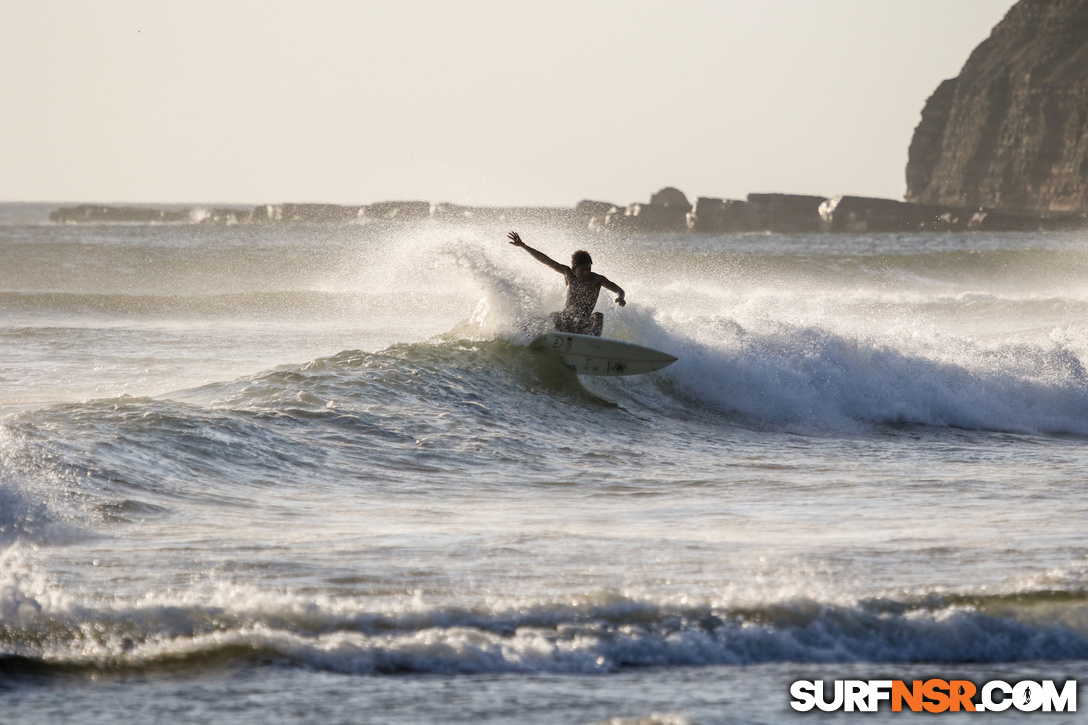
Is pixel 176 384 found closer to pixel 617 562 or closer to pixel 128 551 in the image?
pixel 128 551

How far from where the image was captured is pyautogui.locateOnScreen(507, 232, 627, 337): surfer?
43.6ft

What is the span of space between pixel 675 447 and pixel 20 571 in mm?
6245

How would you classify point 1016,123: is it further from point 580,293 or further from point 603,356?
point 603,356

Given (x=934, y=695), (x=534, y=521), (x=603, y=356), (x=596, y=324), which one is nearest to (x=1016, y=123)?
(x=596, y=324)

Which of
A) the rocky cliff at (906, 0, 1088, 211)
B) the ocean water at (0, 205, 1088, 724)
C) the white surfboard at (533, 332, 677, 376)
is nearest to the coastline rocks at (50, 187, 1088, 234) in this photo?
the rocky cliff at (906, 0, 1088, 211)

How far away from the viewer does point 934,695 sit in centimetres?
471

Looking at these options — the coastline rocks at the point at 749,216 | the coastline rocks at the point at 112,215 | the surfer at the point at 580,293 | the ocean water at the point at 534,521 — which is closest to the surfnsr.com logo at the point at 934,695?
the ocean water at the point at 534,521

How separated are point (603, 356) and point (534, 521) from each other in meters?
6.22

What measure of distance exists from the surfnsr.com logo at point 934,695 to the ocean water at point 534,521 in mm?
94

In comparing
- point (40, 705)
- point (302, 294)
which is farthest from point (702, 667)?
point (302, 294)

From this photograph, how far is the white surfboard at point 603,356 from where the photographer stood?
1335cm

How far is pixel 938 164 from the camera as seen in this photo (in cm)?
12450

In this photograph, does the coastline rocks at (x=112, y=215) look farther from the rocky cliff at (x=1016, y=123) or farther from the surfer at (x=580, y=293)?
the surfer at (x=580, y=293)

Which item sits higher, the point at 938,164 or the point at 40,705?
the point at 938,164
